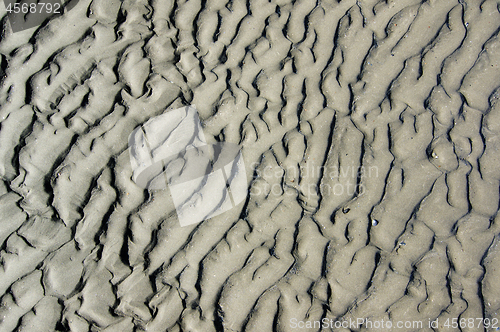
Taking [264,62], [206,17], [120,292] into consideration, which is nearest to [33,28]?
[206,17]

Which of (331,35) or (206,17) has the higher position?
(206,17)

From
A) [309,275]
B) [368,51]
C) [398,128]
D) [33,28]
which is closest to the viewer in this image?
[309,275]

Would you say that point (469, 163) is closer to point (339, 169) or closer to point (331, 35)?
point (339, 169)

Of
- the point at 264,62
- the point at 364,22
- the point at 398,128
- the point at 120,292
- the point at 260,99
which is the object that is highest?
the point at 364,22

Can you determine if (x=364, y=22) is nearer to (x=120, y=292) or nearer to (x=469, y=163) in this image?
(x=469, y=163)

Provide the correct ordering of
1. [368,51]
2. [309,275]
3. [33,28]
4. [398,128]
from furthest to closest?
1. [33,28]
2. [368,51]
3. [398,128]
4. [309,275]

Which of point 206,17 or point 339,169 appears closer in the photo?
point 339,169

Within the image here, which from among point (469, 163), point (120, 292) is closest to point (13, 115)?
point (120, 292)
